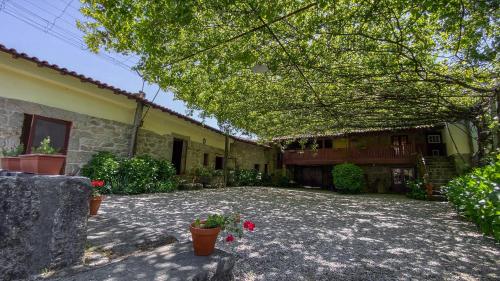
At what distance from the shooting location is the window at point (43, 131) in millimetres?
5941

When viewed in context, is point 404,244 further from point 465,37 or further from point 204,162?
point 204,162

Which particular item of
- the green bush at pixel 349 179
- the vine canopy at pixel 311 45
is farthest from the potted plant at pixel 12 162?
the green bush at pixel 349 179

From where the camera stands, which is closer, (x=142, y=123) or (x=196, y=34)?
(x=196, y=34)

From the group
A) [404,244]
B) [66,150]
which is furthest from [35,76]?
[404,244]

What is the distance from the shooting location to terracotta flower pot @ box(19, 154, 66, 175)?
7.23ft

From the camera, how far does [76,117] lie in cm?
701

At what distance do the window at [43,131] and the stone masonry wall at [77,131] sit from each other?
11cm

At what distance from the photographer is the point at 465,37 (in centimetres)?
423

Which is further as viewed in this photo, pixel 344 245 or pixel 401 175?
pixel 401 175

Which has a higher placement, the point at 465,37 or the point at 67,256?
the point at 465,37

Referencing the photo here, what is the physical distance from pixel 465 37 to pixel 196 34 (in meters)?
4.66

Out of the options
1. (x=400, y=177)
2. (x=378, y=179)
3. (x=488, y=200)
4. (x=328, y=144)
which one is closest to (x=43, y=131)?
(x=488, y=200)

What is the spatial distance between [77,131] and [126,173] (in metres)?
1.75

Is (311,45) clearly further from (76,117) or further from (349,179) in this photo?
(349,179)
